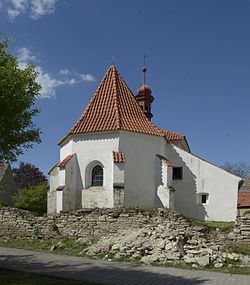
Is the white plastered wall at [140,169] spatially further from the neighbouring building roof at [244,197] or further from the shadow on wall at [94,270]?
the neighbouring building roof at [244,197]

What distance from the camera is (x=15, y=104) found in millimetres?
11781

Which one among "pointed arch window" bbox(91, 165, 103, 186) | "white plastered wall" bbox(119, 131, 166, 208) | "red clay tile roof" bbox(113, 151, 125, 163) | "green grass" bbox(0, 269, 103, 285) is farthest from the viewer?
"pointed arch window" bbox(91, 165, 103, 186)

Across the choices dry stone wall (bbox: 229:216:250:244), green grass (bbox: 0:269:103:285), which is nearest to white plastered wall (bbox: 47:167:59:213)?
dry stone wall (bbox: 229:216:250:244)

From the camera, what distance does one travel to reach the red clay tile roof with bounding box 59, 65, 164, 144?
2385 cm

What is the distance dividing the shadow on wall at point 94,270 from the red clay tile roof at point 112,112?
9.88 meters

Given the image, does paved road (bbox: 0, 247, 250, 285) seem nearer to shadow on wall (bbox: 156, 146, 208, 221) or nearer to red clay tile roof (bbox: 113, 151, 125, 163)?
red clay tile roof (bbox: 113, 151, 125, 163)

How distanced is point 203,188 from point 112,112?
808cm

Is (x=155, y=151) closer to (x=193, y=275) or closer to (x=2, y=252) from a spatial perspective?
(x=2, y=252)

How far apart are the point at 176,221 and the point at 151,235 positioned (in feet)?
7.77

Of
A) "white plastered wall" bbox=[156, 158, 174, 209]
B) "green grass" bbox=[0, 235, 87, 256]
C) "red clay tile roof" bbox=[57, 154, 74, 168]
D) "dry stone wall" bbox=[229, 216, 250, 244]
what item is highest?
"red clay tile roof" bbox=[57, 154, 74, 168]

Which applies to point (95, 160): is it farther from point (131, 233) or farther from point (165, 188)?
point (131, 233)

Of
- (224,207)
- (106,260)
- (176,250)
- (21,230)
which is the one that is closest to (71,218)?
(21,230)

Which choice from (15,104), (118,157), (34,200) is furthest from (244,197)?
(15,104)

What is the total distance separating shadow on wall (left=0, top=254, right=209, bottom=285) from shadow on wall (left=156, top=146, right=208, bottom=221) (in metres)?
12.2
